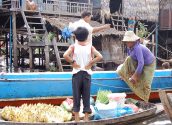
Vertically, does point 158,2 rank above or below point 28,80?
above

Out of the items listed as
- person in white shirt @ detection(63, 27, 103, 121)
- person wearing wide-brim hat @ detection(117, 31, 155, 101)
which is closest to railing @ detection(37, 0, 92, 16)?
person wearing wide-brim hat @ detection(117, 31, 155, 101)

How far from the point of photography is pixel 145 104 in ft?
26.3

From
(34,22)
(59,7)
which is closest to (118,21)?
(59,7)

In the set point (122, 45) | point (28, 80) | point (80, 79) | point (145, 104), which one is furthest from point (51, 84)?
point (122, 45)

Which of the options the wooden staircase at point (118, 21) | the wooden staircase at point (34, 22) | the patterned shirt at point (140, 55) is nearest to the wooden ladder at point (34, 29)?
the wooden staircase at point (34, 22)

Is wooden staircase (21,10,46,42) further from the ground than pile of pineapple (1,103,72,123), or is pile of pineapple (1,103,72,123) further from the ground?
wooden staircase (21,10,46,42)

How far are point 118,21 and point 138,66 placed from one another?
13.3 m

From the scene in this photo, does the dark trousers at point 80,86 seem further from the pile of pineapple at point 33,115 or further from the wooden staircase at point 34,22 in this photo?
the wooden staircase at point 34,22

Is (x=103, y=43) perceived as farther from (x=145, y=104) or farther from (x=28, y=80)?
(x=145, y=104)

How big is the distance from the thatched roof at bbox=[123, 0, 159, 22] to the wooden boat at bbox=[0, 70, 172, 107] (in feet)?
39.2

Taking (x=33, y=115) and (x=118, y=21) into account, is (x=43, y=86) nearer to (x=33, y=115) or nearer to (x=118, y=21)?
(x=33, y=115)

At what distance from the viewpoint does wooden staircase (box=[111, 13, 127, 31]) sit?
2073 centimetres

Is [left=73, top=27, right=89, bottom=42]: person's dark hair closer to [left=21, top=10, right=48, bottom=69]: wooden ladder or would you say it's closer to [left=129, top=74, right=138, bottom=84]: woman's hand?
[left=129, top=74, right=138, bottom=84]: woman's hand

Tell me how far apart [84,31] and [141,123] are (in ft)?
8.59
